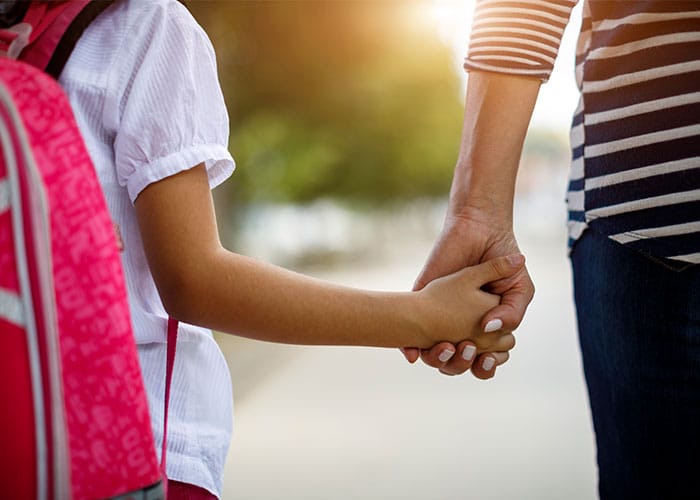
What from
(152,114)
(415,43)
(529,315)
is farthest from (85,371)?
(415,43)

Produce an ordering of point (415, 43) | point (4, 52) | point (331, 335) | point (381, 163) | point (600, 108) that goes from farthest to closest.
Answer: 1. point (381, 163)
2. point (415, 43)
3. point (600, 108)
4. point (331, 335)
5. point (4, 52)

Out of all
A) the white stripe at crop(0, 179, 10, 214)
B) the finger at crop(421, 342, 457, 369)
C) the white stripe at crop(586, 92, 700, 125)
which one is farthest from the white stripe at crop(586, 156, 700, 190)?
the white stripe at crop(0, 179, 10, 214)

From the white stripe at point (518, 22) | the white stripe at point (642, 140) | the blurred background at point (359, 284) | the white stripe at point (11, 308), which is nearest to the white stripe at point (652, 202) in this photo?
the white stripe at point (642, 140)

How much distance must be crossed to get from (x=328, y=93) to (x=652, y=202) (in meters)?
14.8

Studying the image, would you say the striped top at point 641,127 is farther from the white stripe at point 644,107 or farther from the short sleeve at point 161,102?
the short sleeve at point 161,102

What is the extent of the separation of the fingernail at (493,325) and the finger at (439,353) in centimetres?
8

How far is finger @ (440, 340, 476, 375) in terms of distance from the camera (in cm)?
185

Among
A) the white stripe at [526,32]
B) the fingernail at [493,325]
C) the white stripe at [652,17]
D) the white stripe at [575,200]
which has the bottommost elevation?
the fingernail at [493,325]

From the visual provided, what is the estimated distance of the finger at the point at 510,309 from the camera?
187 cm

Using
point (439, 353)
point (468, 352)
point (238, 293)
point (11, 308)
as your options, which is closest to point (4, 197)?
point (11, 308)

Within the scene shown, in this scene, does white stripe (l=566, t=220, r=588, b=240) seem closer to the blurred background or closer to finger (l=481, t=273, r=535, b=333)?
finger (l=481, t=273, r=535, b=333)

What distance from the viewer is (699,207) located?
1.71 m

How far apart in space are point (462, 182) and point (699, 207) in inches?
22.5

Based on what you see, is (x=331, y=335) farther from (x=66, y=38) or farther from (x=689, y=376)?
(x=689, y=376)
